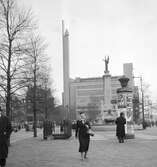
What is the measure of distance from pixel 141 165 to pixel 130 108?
54.1ft

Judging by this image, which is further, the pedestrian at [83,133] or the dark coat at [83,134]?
the dark coat at [83,134]

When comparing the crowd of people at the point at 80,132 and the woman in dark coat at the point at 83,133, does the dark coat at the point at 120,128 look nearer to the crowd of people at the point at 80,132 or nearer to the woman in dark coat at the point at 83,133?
the crowd of people at the point at 80,132

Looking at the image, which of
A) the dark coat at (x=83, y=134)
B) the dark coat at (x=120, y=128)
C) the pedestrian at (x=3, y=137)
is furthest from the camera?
the dark coat at (x=120, y=128)

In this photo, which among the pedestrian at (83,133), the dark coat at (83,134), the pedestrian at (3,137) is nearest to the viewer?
the pedestrian at (3,137)

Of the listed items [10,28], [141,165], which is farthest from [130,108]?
[141,165]

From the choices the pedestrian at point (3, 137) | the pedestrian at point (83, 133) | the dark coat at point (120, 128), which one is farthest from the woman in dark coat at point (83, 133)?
the dark coat at point (120, 128)

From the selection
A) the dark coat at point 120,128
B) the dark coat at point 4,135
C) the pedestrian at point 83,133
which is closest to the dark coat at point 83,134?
the pedestrian at point 83,133

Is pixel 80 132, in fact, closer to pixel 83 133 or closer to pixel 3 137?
pixel 83 133

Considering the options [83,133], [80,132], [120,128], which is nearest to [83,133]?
[83,133]

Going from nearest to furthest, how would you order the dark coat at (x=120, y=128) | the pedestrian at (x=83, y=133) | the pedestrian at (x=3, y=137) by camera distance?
the pedestrian at (x=3, y=137) → the pedestrian at (x=83, y=133) → the dark coat at (x=120, y=128)

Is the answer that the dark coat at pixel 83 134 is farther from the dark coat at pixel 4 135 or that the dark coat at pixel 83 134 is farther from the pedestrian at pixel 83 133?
the dark coat at pixel 4 135

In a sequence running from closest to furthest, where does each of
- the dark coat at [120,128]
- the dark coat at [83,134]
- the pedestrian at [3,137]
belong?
the pedestrian at [3,137]
the dark coat at [83,134]
the dark coat at [120,128]

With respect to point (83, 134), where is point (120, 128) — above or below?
below

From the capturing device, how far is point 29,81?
22.4 meters
